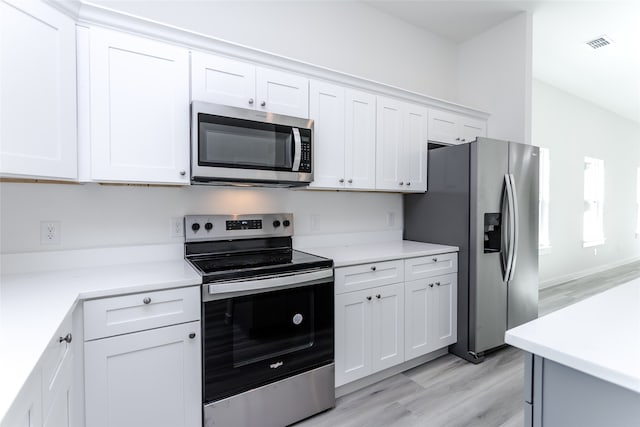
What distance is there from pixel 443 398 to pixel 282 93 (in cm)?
220

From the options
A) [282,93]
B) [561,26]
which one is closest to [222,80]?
[282,93]

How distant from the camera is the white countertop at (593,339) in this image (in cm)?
73

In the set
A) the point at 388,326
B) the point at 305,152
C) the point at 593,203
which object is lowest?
the point at 388,326

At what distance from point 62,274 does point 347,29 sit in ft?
8.93

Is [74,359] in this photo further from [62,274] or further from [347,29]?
[347,29]

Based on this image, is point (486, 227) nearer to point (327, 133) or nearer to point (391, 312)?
point (391, 312)

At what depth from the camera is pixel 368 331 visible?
2.19 meters

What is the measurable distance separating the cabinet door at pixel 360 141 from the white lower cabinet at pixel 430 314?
839 millimetres

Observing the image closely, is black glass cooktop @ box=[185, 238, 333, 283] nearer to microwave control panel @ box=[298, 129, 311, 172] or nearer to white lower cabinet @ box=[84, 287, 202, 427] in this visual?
white lower cabinet @ box=[84, 287, 202, 427]

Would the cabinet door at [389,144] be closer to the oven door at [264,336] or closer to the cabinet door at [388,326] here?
the cabinet door at [388,326]

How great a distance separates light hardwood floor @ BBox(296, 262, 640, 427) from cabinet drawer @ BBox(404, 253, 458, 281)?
0.72 meters

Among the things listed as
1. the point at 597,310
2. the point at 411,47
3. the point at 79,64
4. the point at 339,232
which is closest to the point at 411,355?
the point at 339,232

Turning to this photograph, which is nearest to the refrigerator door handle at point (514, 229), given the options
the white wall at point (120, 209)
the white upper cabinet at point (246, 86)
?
the white wall at point (120, 209)

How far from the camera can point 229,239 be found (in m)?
2.18
